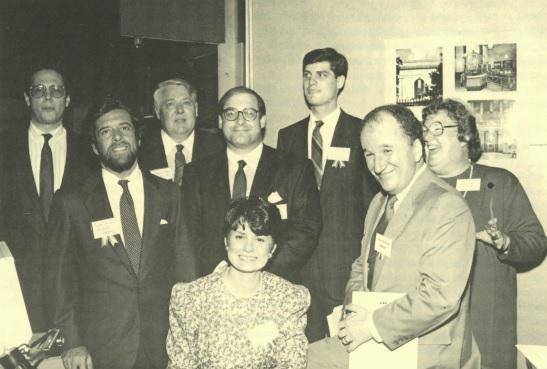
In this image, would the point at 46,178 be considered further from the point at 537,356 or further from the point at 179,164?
the point at 537,356

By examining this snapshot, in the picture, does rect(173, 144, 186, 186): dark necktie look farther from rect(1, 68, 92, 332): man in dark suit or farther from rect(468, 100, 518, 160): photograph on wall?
rect(468, 100, 518, 160): photograph on wall

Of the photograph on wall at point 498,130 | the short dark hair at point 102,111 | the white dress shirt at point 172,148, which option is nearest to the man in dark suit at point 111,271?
the short dark hair at point 102,111

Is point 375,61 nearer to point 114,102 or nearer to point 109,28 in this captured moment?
point 114,102

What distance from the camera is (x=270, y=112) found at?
4.02 m

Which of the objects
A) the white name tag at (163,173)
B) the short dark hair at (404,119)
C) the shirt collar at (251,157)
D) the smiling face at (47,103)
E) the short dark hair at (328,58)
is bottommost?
the white name tag at (163,173)

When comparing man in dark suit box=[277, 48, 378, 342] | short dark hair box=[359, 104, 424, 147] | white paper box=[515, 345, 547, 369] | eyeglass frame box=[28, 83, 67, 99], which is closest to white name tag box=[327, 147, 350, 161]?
man in dark suit box=[277, 48, 378, 342]

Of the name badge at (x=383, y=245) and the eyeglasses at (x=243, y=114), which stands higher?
the eyeglasses at (x=243, y=114)

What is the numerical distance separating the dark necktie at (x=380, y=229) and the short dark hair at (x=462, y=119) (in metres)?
0.79

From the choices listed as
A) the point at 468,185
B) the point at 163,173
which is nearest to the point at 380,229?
the point at 468,185

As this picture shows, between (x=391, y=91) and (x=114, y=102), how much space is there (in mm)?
1852

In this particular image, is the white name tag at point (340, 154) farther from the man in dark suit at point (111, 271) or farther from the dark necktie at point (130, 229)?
the dark necktie at point (130, 229)

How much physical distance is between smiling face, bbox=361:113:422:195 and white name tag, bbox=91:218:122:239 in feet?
4.23

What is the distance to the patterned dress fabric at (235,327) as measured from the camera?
2.09m

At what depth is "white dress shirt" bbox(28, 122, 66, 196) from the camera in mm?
3203
